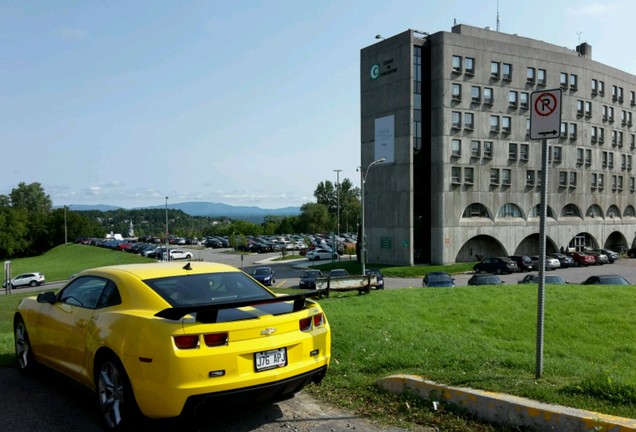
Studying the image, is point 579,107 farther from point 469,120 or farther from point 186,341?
point 186,341

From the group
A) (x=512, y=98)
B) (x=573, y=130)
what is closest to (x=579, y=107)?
(x=573, y=130)

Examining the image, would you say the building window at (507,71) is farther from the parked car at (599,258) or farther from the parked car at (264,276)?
the parked car at (264,276)

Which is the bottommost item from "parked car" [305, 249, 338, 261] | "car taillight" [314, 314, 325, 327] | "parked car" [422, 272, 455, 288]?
"parked car" [305, 249, 338, 261]

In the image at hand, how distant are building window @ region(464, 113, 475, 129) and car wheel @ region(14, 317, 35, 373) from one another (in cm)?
4996

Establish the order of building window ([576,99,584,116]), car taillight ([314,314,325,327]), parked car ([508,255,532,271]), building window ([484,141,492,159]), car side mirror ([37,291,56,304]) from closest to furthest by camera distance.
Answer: car taillight ([314,314,325,327])
car side mirror ([37,291,56,304])
parked car ([508,255,532,271])
building window ([484,141,492,159])
building window ([576,99,584,116])

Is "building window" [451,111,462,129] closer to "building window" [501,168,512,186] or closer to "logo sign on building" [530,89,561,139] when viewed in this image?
"building window" [501,168,512,186]

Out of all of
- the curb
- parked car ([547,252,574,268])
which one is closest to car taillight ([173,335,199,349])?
the curb

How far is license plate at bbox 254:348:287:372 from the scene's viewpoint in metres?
4.62

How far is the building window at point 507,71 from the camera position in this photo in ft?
177

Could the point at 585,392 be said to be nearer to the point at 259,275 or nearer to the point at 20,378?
the point at 20,378

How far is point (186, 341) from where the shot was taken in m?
4.39

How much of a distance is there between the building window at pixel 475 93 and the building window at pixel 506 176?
7845 mm

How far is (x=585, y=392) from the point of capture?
193 inches

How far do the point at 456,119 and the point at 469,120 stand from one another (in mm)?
1668
